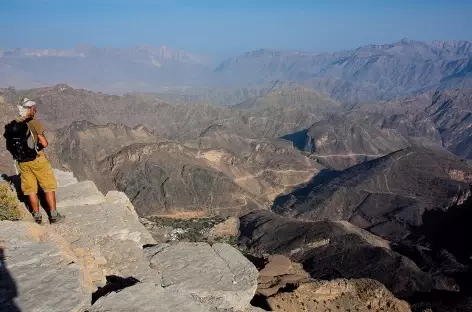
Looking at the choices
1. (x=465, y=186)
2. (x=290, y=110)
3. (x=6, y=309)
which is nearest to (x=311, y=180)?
(x=465, y=186)

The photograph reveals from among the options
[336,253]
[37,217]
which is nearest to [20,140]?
[37,217]

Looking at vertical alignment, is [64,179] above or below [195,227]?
above

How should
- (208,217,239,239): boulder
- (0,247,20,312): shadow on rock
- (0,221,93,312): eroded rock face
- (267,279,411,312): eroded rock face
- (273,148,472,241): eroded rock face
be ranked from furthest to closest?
1. (273,148,472,241): eroded rock face
2. (208,217,239,239): boulder
3. (267,279,411,312): eroded rock face
4. (0,221,93,312): eroded rock face
5. (0,247,20,312): shadow on rock

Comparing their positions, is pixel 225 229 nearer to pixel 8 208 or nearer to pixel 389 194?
pixel 389 194

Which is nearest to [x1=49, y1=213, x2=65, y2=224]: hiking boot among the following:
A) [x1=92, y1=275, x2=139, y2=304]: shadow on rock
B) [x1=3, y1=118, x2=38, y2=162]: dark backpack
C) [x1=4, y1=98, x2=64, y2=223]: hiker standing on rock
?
[x1=4, y1=98, x2=64, y2=223]: hiker standing on rock

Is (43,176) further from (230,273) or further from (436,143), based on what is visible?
(436,143)

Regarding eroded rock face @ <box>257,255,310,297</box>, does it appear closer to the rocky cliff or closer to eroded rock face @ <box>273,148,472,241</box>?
the rocky cliff
